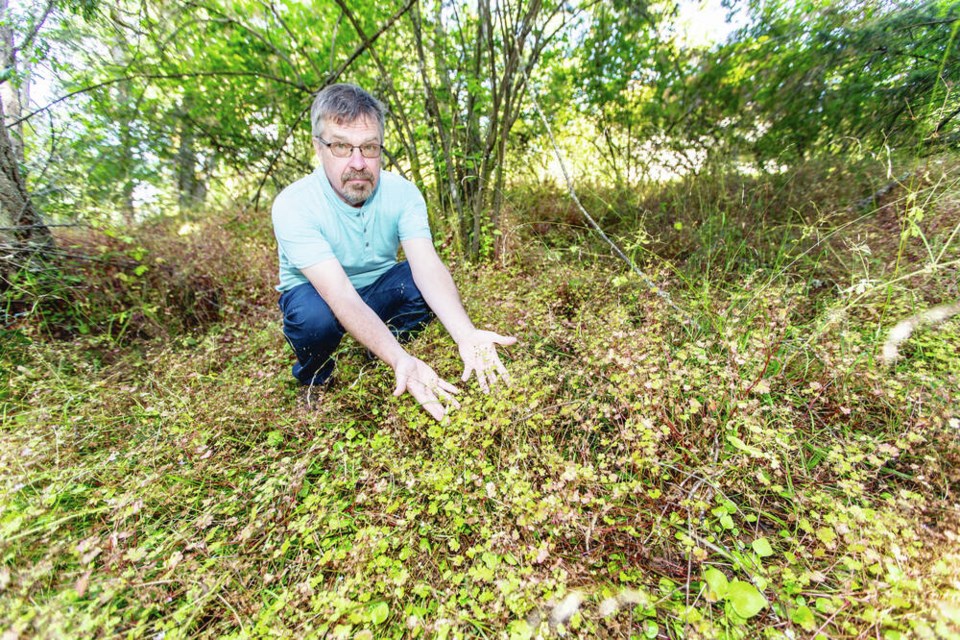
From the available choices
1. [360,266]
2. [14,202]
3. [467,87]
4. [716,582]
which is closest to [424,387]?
[360,266]

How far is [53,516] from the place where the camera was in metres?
1.57

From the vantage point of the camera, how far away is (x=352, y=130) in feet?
7.06

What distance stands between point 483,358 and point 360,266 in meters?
1.12

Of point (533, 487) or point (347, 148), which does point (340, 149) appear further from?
point (533, 487)

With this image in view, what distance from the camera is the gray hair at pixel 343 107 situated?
2.13m

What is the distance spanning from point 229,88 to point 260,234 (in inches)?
60.1

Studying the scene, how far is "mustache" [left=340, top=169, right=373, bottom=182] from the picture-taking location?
7.34 feet

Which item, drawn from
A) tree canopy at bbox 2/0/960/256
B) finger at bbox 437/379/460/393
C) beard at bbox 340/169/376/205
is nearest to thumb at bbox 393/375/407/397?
finger at bbox 437/379/460/393

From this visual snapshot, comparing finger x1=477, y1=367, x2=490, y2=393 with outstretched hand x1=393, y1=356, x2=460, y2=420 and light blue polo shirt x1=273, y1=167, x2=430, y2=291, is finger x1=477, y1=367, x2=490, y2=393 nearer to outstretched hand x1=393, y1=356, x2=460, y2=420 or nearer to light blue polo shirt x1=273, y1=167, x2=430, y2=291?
outstretched hand x1=393, y1=356, x2=460, y2=420

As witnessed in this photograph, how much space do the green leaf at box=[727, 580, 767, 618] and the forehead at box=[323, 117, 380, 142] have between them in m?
2.50

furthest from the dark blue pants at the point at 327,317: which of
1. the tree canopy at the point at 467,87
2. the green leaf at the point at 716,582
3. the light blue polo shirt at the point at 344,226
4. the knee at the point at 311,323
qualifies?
the green leaf at the point at 716,582

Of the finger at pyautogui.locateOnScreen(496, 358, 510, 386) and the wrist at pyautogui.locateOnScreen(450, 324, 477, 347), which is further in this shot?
the wrist at pyautogui.locateOnScreen(450, 324, 477, 347)

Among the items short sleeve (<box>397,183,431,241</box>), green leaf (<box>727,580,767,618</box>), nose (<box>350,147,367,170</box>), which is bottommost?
green leaf (<box>727,580,767,618</box>)

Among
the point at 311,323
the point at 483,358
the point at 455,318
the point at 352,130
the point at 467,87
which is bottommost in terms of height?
the point at 483,358
